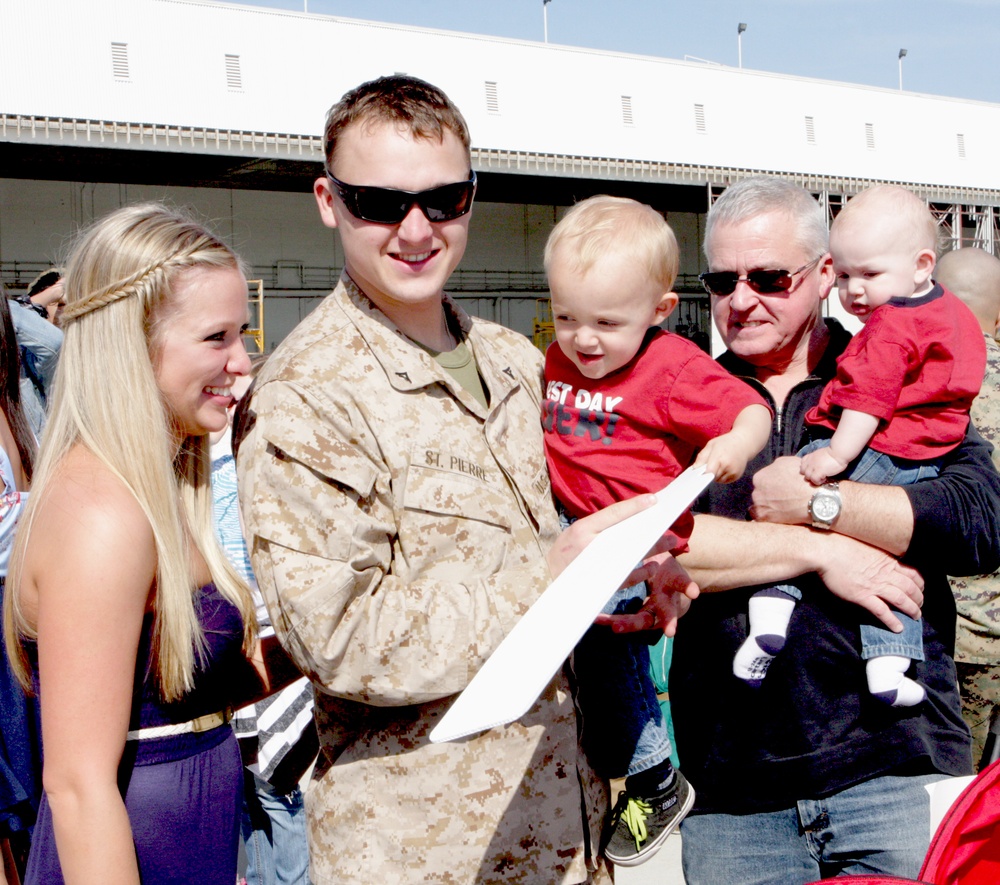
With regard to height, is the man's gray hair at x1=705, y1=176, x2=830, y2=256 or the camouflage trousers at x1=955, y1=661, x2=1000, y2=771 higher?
the man's gray hair at x1=705, y1=176, x2=830, y2=256

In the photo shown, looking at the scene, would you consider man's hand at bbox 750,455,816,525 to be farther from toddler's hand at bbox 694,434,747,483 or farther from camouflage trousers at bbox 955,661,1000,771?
camouflage trousers at bbox 955,661,1000,771

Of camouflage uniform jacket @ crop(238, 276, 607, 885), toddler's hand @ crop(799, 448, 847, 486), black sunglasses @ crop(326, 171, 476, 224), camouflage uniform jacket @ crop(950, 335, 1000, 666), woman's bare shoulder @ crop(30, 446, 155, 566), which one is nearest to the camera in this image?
camouflage uniform jacket @ crop(238, 276, 607, 885)

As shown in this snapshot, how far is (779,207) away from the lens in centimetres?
259

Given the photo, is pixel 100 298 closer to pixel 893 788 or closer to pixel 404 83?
pixel 404 83

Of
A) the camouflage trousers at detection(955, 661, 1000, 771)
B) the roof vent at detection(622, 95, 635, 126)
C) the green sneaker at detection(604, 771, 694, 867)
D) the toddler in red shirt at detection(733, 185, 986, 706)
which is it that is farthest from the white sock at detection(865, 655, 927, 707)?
the roof vent at detection(622, 95, 635, 126)

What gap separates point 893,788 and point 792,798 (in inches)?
9.3

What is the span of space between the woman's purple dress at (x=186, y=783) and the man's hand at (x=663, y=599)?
0.94m

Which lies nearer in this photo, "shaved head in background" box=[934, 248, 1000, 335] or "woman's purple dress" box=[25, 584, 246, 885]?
"woman's purple dress" box=[25, 584, 246, 885]

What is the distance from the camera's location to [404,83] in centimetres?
215

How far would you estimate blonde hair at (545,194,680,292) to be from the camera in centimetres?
251

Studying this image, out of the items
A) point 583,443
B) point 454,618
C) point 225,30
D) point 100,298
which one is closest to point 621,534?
point 454,618

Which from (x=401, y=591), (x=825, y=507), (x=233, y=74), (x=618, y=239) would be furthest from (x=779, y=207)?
(x=233, y=74)

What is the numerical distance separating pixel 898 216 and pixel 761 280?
15.8 inches

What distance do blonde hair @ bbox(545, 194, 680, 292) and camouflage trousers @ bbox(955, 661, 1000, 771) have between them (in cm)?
237
